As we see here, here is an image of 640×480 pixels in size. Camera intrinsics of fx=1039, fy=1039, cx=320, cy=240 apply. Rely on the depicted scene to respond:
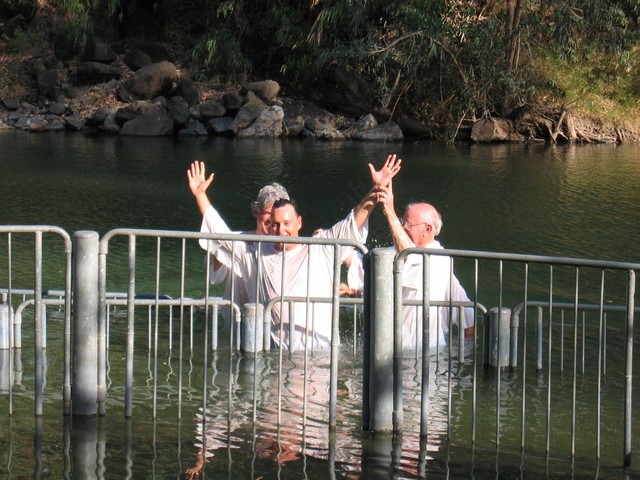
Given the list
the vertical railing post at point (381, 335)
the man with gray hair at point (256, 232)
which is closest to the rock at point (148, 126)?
the man with gray hair at point (256, 232)

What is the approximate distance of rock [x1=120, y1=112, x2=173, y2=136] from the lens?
97.2 feet

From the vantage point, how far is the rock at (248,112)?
98.5ft

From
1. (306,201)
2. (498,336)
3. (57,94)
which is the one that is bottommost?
(498,336)

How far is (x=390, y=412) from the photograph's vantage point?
5613mm

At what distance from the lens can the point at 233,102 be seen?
31.0m

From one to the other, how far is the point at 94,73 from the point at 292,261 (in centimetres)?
2732

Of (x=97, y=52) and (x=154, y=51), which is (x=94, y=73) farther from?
(x=154, y=51)

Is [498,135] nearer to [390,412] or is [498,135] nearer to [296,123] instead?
[296,123]

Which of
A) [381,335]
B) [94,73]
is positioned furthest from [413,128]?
[381,335]

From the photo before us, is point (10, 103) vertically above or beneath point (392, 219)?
above

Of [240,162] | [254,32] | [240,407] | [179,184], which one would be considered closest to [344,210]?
[179,184]

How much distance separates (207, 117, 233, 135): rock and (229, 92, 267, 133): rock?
20 centimetres

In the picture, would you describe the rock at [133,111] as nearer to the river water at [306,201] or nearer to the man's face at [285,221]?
the river water at [306,201]

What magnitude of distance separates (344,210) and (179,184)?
13.1ft
